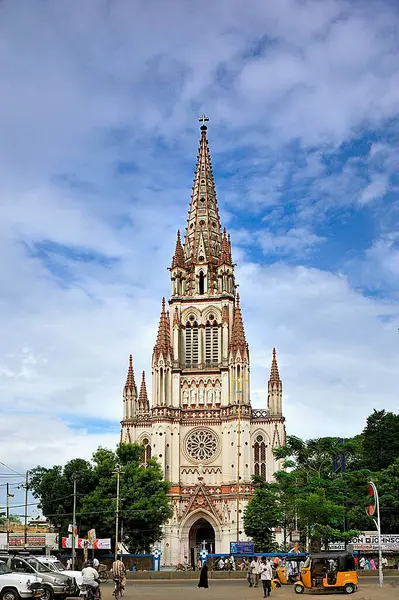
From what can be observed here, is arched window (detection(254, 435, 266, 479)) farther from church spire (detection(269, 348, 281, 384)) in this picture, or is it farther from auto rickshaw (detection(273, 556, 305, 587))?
auto rickshaw (detection(273, 556, 305, 587))

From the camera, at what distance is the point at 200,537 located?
8656 cm

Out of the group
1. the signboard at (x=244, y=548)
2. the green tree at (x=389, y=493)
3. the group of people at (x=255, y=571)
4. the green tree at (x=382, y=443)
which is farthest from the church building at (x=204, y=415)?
the group of people at (x=255, y=571)

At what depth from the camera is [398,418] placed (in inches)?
3273

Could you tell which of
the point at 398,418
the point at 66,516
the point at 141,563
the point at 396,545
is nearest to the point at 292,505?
the point at 396,545

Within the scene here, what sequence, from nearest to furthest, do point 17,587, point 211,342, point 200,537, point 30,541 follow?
point 17,587, point 30,541, point 200,537, point 211,342

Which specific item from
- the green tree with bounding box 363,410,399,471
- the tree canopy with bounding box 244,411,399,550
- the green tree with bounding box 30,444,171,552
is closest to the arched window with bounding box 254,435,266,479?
the green tree with bounding box 363,410,399,471

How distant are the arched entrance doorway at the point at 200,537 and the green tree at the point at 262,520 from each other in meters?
11.2

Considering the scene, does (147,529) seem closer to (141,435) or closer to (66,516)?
(66,516)

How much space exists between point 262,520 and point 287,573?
2724 centimetres

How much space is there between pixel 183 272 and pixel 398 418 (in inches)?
1228

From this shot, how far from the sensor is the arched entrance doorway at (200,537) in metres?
84.4

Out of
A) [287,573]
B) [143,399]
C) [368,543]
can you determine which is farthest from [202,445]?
[287,573]

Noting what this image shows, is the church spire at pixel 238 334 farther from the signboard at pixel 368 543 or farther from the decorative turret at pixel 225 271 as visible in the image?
the signboard at pixel 368 543

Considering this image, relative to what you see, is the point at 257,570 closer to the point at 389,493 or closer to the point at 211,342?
the point at 389,493
